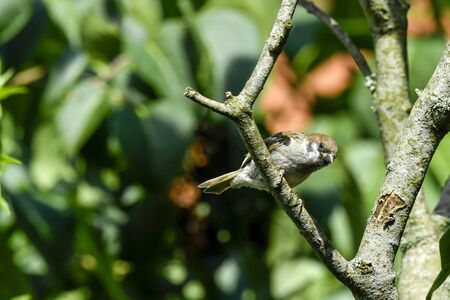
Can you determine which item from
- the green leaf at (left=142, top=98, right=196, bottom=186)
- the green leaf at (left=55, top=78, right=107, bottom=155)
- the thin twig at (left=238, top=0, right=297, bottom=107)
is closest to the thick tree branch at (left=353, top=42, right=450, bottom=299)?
the thin twig at (left=238, top=0, right=297, bottom=107)

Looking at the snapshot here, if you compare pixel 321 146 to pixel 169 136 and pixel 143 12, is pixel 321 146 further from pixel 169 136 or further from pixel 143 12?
pixel 143 12

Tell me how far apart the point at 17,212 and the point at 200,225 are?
0.62 m

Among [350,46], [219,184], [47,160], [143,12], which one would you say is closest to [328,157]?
[219,184]

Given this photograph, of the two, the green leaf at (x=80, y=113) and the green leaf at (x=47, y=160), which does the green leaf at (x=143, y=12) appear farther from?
the green leaf at (x=47, y=160)

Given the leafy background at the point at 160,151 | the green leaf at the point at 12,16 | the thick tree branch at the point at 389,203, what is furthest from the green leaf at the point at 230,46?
the thick tree branch at the point at 389,203

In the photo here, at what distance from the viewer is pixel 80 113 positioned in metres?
3.02

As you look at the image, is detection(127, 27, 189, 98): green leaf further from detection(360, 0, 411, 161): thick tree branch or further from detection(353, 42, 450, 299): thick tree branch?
detection(353, 42, 450, 299): thick tree branch

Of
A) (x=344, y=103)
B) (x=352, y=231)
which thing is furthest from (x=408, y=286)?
(x=344, y=103)

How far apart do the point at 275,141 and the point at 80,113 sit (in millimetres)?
762

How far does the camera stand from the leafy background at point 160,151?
3000 millimetres

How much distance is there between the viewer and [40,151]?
3.29m

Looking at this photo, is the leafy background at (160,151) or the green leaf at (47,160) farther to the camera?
the green leaf at (47,160)

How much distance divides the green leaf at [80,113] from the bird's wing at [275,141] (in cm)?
65

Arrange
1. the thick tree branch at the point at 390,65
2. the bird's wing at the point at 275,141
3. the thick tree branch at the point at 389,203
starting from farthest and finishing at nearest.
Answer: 1. the bird's wing at the point at 275,141
2. the thick tree branch at the point at 390,65
3. the thick tree branch at the point at 389,203
